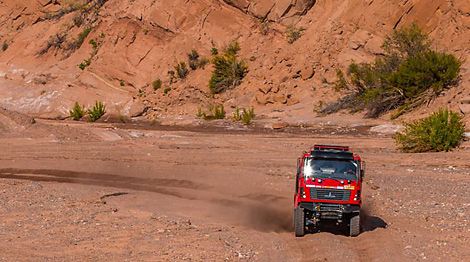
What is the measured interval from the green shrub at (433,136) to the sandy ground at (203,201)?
676 mm

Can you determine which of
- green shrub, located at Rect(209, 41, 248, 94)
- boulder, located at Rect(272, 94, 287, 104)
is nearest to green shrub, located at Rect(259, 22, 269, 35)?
green shrub, located at Rect(209, 41, 248, 94)

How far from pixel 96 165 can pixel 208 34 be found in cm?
3682

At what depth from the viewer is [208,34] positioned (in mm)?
62656

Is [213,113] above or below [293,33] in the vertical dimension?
below

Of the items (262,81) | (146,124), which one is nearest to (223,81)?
(262,81)

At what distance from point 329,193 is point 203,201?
726 cm

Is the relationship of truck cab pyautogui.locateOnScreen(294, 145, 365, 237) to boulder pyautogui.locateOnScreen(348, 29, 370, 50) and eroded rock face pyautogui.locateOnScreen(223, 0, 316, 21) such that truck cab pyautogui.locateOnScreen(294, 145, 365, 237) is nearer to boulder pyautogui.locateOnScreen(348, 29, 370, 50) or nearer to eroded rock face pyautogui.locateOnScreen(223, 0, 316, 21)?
boulder pyautogui.locateOnScreen(348, 29, 370, 50)

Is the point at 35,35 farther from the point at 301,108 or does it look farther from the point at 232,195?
the point at 232,195

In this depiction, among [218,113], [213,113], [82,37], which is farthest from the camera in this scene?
[82,37]

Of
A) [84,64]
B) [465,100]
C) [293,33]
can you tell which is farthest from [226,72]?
[465,100]

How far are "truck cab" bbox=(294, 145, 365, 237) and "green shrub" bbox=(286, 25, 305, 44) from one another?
42.4m

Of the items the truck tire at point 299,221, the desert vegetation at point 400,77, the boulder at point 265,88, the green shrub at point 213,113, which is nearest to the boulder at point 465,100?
the desert vegetation at point 400,77

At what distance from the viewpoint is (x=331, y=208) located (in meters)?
13.3

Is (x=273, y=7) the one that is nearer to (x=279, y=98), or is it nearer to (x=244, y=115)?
(x=279, y=98)
